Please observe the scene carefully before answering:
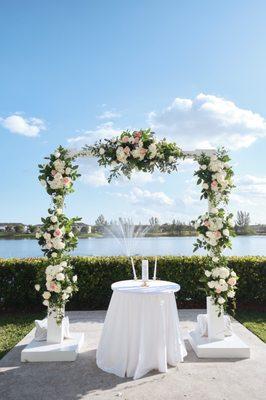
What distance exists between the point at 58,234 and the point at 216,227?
2.03 metres

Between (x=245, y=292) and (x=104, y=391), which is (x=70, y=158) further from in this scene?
(x=245, y=292)

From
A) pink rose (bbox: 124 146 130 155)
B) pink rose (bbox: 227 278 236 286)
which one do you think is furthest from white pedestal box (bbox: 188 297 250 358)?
pink rose (bbox: 124 146 130 155)

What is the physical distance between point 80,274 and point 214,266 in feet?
10.1

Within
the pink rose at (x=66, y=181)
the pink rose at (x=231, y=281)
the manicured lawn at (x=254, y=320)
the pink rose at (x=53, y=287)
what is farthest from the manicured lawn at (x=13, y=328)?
the manicured lawn at (x=254, y=320)

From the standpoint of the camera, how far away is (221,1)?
605 cm

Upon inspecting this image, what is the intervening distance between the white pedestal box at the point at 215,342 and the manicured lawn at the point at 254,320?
31.3 inches

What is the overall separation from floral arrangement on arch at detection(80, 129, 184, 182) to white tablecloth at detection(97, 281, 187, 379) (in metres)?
1.70

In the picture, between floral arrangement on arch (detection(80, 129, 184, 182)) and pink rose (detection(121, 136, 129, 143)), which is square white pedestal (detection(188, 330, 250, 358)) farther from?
pink rose (detection(121, 136, 129, 143))

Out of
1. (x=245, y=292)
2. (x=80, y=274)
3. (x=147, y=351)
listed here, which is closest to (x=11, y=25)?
(x=80, y=274)

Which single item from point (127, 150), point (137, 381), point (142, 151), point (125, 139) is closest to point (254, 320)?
point (137, 381)

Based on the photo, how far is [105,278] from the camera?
7.14 metres

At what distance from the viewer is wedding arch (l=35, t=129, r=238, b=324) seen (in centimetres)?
480

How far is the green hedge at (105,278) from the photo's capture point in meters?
7.08

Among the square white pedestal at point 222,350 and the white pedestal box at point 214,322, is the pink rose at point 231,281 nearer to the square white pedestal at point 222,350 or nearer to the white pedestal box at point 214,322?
the white pedestal box at point 214,322
